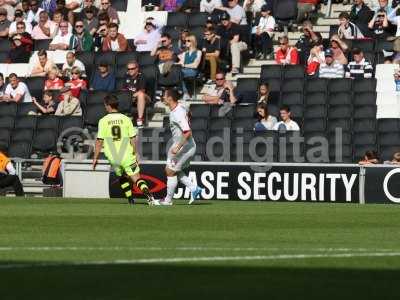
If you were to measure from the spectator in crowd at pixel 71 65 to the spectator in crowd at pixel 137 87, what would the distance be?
1.35 meters

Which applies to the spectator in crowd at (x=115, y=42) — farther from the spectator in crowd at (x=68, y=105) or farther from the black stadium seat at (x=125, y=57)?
the spectator in crowd at (x=68, y=105)

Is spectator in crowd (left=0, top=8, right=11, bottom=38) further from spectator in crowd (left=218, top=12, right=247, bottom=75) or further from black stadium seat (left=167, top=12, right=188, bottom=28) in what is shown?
spectator in crowd (left=218, top=12, right=247, bottom=75)

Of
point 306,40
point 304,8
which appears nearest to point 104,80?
point 306,40

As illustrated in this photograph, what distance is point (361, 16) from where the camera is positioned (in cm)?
2962

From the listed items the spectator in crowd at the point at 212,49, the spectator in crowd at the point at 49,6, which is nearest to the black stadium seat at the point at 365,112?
the spectator in crowd at the point at 212,49

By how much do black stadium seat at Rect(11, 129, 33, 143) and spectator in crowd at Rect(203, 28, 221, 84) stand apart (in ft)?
14.1

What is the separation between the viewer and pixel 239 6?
30953mm

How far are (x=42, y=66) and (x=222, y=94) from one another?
16.7 feet

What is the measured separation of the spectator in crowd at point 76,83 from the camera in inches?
1197

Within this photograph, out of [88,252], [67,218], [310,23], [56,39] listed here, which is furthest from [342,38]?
[88,252]

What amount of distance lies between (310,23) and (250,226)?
1453 centimetres

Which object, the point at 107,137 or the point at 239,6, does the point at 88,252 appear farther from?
the point at 239,6

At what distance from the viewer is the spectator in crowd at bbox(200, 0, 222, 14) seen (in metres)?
31.4

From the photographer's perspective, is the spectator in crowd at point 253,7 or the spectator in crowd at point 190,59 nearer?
the spectator in crowd at point 190,59
